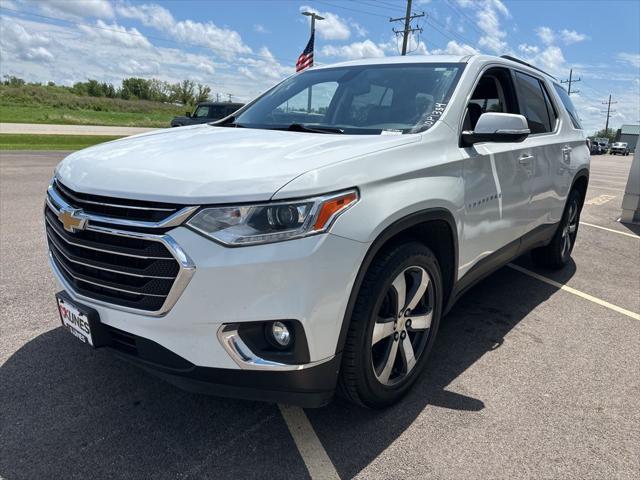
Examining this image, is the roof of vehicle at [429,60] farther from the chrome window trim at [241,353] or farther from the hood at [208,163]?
the chrome window trim at [241,353]

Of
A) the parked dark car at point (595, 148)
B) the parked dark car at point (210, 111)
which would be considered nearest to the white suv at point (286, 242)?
the parked dark car at point (210, 111)

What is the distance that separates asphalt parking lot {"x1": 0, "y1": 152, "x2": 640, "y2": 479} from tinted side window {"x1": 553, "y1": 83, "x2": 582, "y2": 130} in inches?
88.7

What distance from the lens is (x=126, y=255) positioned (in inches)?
81.2

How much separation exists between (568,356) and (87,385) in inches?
118

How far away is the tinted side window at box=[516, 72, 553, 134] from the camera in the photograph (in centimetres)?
405

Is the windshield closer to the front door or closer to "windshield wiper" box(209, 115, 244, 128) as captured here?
"windshield wiper" box(209, 115, 244, 128)

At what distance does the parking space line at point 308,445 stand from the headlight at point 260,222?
3.46 ft

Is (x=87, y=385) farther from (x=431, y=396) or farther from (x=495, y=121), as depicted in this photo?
(x=495, y=121)

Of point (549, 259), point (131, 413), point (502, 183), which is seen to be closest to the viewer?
point (131, 413)

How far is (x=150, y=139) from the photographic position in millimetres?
2842

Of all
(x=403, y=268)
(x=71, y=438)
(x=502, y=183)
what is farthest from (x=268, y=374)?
(x=502, y=183)

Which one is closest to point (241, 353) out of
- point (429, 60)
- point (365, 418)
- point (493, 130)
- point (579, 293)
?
point (365, 418)

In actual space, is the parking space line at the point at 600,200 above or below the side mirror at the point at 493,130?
below

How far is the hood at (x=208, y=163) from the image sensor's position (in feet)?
6.51
